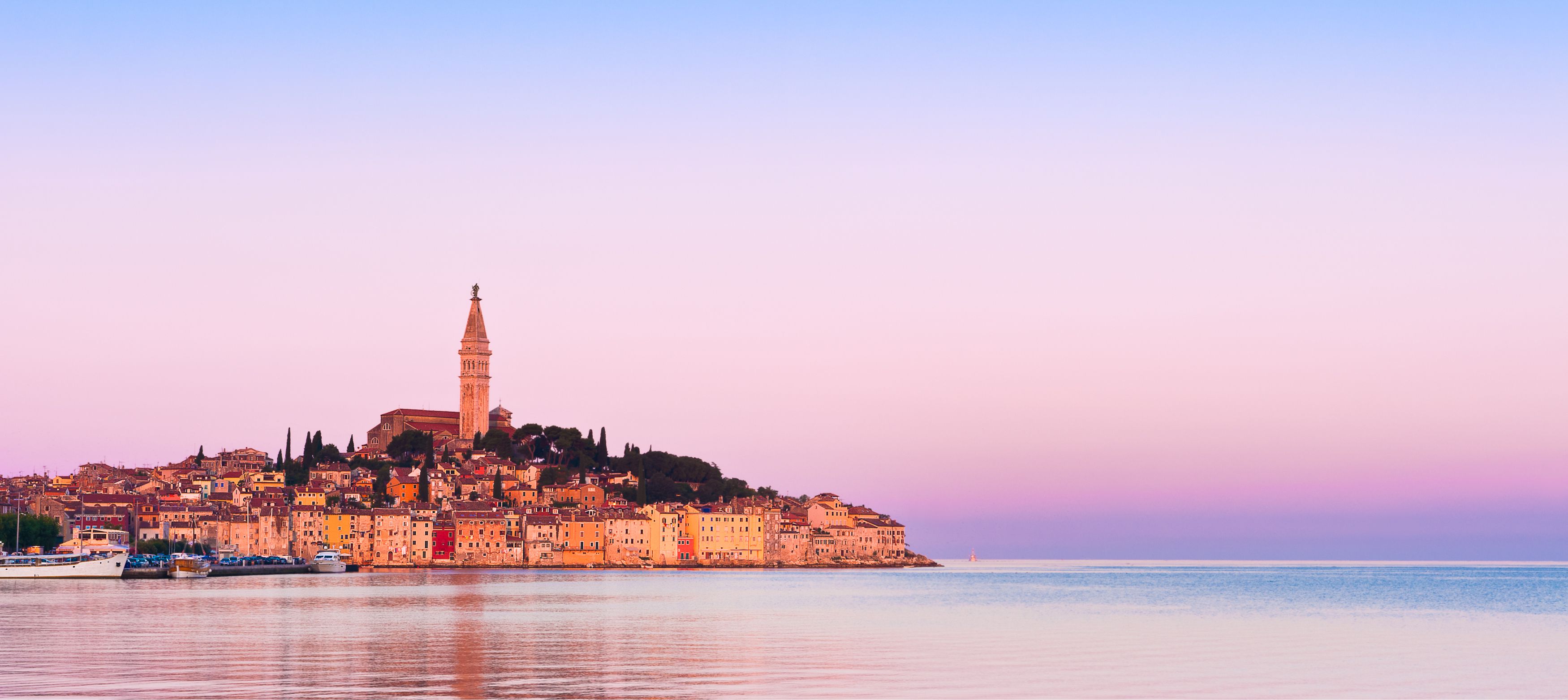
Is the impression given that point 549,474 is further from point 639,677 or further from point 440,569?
point 639,677

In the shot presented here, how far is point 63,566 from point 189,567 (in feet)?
43.3

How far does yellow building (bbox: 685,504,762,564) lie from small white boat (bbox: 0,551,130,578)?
5553 cm

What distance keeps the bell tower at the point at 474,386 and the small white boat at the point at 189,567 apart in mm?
59287

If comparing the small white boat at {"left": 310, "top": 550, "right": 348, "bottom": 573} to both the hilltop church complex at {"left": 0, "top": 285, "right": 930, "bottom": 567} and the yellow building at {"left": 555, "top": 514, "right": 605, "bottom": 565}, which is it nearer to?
the hilltop church complex at {"left": 0, "top": 285, "right": 930, "bottom": 567}

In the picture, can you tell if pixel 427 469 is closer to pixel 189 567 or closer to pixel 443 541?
pixel 443 541

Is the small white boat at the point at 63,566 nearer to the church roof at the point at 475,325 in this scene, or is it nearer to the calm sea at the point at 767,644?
the calm sea at the point at 767,644

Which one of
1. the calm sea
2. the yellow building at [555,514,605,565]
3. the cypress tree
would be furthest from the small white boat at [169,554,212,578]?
the yellow building at [555,514,605,565]

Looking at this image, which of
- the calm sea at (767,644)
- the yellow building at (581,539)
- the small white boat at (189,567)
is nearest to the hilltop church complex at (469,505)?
the yellow building at (581,539)

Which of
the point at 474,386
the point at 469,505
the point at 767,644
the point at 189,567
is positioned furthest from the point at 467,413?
the point at 767,644

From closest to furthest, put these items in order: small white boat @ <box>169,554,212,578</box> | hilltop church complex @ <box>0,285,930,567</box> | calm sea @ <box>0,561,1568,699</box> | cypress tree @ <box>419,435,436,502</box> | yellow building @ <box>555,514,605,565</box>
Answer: calm sea @ <box>0,561,1568,699</box> < small white boat @ <box>169,554,212,578</box> < hilltop church complex @ <box>0,285,930,567</box> < yellow building @ <box>555,514,605,565</box> < cypress tree @ <box>419,435,436,502</box>

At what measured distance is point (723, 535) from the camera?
440 ft

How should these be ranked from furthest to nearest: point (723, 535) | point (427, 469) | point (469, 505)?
point (427, 469) → point (723, 535) → point (469, 505)

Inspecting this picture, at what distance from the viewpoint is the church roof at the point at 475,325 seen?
158500 mm

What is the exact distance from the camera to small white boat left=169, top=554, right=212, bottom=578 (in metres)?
88.5
